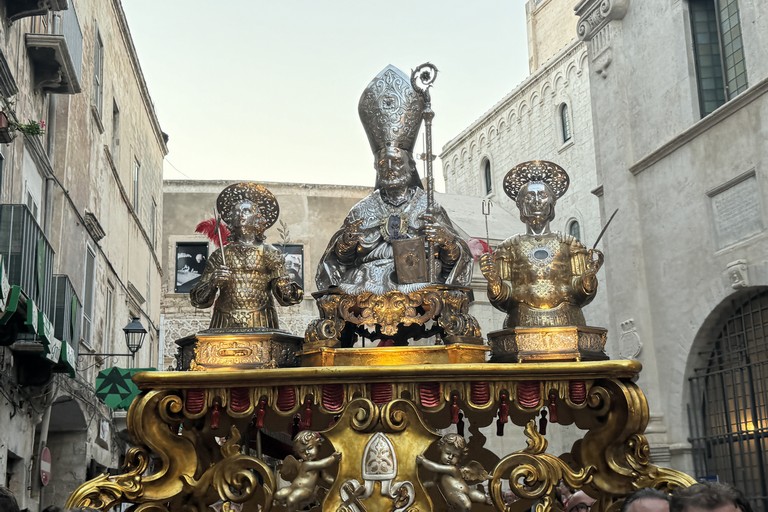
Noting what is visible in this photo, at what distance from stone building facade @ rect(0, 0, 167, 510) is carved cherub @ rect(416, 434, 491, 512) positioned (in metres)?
5.16

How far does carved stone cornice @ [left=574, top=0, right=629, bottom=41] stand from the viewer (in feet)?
52.2

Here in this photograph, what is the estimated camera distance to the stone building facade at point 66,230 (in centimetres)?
1146

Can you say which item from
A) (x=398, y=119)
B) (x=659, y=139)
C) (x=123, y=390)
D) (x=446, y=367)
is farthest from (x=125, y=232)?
(x=446, y=367)

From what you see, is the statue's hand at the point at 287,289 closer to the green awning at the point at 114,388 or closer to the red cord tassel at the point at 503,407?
the red cord tassel at the point at 503,407

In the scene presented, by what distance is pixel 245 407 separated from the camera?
6.18 metres

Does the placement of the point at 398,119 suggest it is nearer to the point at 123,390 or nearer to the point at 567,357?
the point at 567,357

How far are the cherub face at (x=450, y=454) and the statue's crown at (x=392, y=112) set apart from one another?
2.33 m

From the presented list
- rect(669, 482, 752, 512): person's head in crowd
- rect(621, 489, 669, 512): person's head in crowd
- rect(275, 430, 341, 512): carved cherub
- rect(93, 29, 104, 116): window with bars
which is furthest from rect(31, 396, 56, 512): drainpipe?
rect(669, 482, 752, 512): person's head in crowd

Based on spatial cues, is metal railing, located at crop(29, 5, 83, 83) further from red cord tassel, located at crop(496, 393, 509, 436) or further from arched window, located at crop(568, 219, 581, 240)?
arched window, located at crop(568, 219, 581, 240)

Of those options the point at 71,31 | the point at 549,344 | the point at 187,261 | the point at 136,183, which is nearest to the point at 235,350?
the point at 549,344

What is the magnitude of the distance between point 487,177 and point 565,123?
162 inches

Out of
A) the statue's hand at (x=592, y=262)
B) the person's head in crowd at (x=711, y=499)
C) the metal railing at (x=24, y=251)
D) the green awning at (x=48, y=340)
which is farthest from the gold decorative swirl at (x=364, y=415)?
the metal railing at (x=24, y=251)

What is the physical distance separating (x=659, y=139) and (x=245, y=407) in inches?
410

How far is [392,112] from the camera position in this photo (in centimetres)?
724
